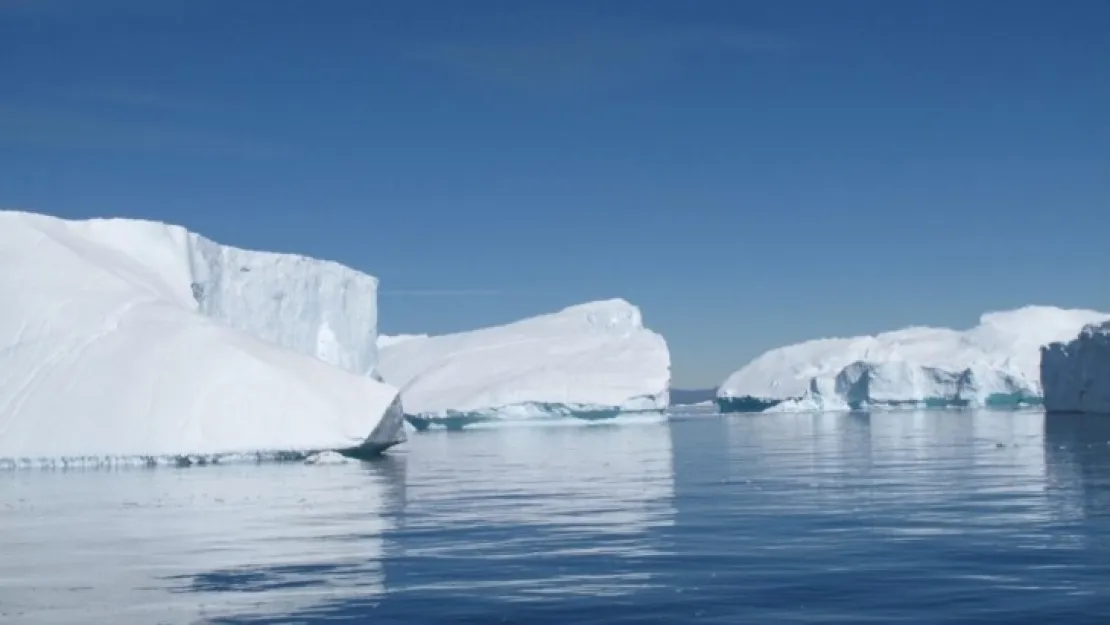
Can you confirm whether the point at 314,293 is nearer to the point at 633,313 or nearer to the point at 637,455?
the point at 637,455

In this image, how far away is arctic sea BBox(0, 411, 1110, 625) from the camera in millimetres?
9398

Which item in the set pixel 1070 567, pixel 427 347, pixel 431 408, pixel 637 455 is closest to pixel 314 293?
pixel 431 408

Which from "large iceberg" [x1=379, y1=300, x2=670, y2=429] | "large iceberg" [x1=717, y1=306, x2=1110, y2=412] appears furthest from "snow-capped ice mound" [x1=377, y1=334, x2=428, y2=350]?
"large iceberg" [x1=717, y1=306, x2=1110, y2=412]

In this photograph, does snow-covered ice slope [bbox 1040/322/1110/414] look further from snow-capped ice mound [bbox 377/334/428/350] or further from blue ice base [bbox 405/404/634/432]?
snow-capped ice mound [bbox 377/334/428/350]

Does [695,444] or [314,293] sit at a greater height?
[314,293]

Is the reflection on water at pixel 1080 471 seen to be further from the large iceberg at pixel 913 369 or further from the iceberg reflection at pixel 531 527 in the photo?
the large iceberg at pixel 913 369

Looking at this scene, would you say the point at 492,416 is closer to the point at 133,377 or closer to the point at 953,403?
the point at 133,377

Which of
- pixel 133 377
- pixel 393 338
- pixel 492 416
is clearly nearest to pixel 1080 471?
pixel 133 377

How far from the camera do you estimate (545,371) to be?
6328cm

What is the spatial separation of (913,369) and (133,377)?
219 ft

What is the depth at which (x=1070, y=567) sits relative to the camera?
10.6m

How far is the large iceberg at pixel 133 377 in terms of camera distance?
3014 centimetres

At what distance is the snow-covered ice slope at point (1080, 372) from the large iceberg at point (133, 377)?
3469 cm

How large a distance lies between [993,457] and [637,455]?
32.2ft
